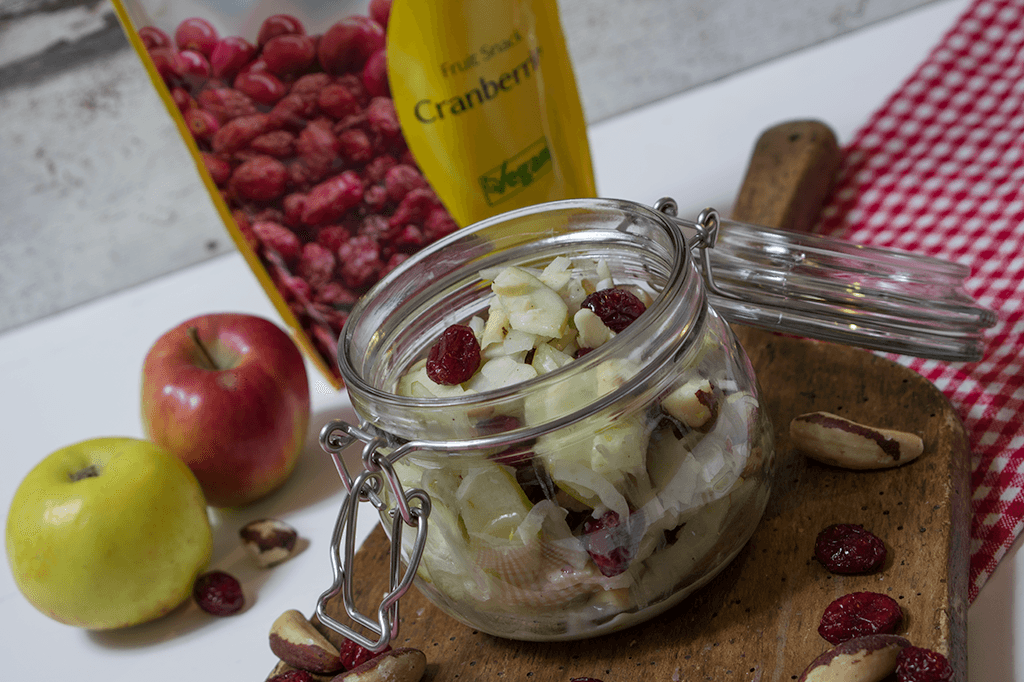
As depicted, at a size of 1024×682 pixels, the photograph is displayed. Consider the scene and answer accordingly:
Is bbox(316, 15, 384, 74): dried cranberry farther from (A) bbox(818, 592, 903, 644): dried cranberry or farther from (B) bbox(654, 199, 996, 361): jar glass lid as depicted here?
(A) bbox(818, 592, 903, 644): dried cranberry

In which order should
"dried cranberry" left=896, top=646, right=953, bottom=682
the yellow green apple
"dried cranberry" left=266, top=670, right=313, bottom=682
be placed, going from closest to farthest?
"dried cranberry" left=896, top=646, right=953, bottom=682
"dried cranberry" left=266, top=670, right=313, bottom=682
the yellow green apple

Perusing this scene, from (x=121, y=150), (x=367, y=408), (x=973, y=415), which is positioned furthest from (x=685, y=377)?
(x=121, y=150)

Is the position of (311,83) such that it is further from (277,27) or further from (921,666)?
(921,666)

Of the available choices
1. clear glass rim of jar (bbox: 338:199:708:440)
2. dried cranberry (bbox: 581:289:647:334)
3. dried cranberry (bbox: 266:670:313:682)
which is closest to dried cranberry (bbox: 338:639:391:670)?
dried cranberry (bbox: 266:670:313:682)

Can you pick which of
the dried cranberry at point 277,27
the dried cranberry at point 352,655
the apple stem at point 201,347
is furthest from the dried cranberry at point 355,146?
the dried cranberry at point 352,655

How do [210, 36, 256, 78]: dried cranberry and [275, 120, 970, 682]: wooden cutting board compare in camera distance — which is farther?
[210, 36, 256, 78]: dried cranberry
